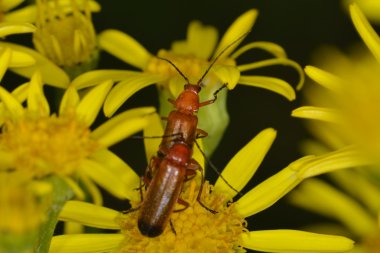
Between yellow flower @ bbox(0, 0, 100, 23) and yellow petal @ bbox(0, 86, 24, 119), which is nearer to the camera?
yellow petal @ bbox(0, 86, 24, 119)

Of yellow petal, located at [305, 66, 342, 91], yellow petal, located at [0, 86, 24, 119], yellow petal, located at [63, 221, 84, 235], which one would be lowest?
yellow petal, located at [63, 221, 84, 235]

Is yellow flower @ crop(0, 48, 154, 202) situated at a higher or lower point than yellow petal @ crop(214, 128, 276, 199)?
lower

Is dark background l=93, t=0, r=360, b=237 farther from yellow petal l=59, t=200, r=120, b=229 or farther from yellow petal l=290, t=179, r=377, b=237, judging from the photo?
yellow petal l=59, t=200, r=120, b=229

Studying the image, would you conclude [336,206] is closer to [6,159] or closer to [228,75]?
[228,75]

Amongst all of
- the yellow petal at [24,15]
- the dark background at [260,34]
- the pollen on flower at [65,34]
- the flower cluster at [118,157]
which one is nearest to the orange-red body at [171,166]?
the flower cluster at [118,157]

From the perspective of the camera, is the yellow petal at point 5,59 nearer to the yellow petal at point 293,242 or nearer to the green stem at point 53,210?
the green stem at point 53,210

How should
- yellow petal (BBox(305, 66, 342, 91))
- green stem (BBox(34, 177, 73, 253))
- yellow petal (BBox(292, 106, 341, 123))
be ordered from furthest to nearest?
yellow petal (BBox(305, 66, 342, 91)) < yellow petal (BBox(292, 106, 341, 123)) < green stem (BBox(34, 177, 73, 253))

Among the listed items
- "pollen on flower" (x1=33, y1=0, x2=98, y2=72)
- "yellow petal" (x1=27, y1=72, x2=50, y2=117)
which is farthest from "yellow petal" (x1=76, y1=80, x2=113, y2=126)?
"pollen on flower" (x1=33, y1=0, x2=98, y2=72)

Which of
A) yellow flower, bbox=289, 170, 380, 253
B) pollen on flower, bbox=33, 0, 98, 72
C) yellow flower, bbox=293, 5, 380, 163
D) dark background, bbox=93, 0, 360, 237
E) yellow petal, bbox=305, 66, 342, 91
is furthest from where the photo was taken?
dark background, bbox=93, 0, 360, 237
